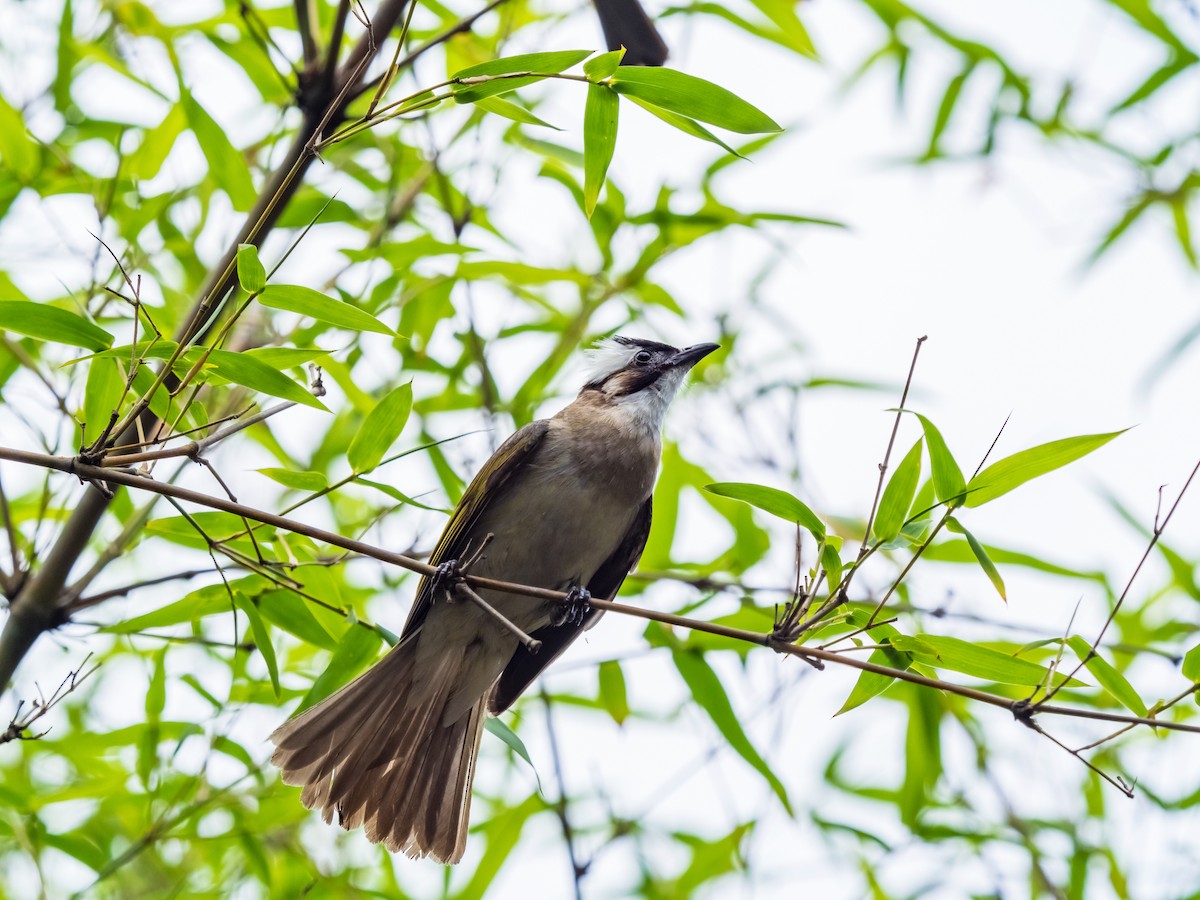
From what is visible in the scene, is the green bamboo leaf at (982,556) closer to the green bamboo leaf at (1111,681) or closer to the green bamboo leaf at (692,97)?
the green bamboo leaf at (1111,681)

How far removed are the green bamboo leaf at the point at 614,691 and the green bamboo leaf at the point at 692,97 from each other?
1811 mm

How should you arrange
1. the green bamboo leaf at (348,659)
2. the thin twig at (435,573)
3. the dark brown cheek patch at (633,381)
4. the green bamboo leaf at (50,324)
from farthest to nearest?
the dark brown cheek patch at (633,381) < the green bamboo leaf at (348,659) < the green bamboo leaf at (50,324) < the thin twig at (435,573)

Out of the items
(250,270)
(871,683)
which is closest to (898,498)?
(871,683)

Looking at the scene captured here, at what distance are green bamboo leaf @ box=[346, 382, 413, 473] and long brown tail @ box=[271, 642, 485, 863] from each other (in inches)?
42.6

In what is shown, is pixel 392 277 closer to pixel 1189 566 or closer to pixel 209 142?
pixel 209 142

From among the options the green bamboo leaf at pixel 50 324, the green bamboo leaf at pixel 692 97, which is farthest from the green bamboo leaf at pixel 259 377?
the green bamboo leaf at pixel 692 97

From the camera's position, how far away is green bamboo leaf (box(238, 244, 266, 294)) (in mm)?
1986

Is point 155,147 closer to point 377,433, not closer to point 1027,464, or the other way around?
point 377,433

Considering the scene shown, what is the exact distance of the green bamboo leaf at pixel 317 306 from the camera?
214 centimetres

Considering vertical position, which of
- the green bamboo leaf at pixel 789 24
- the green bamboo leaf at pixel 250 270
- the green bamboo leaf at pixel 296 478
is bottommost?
the green bamboo leaf at pixel 296 478

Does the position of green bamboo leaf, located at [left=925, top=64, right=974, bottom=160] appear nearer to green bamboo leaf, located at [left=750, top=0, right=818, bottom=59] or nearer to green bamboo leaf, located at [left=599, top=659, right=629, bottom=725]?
green bamboo leaf, located at [left=750, top=0, right=818, bottom=59]

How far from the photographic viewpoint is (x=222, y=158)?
314 cm

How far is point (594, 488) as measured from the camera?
385 centimetres

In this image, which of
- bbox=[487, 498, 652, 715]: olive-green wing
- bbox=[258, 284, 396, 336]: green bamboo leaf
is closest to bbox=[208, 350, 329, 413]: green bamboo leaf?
bbox=[258, 284, 396, 336]: green bamboo leaf
